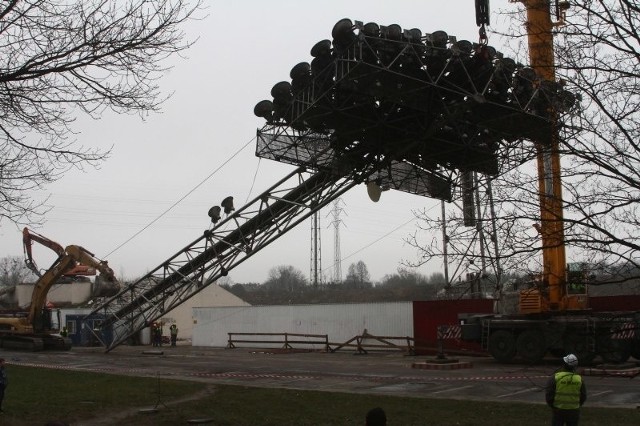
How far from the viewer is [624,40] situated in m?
7.16

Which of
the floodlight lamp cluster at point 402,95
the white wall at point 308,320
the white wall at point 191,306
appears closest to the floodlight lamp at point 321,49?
the floodlight lamp cluster at point 402,95

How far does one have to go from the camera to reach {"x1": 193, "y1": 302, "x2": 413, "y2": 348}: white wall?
35844 millimetres

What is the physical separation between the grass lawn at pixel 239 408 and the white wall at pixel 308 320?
1890cm

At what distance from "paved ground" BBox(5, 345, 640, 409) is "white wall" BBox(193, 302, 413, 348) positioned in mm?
3478

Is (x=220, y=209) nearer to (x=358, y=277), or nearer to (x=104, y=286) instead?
(x=104, y=286)

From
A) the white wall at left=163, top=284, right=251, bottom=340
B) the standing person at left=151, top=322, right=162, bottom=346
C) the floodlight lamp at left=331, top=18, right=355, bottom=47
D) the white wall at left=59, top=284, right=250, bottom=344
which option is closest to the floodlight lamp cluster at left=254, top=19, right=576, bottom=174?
the floodlight lamp at left=331, top=18, right=355, bottom=47

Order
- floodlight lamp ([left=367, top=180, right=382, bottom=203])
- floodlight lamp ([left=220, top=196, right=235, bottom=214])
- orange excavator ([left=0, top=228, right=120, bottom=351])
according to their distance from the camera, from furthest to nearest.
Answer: orange excavator ([left=0, top=228, right=120, bottom=351]) < floodlight lamp ([left=220, top=196, right=235, bottom=214]) < floodlight lamp ([left=367, top=180, right=382, bottom=203])

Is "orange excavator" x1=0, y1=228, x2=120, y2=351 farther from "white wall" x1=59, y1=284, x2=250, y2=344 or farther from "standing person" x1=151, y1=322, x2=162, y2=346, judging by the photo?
"white wall" x1=59, y1=284, x2=250, y2=344

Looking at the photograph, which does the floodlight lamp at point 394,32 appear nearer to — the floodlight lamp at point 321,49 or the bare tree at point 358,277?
the floodlight lamp at point 321,49

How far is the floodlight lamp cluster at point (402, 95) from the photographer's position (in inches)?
771

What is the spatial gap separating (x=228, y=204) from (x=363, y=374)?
1091 centimetres

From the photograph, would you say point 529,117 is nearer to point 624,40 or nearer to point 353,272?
point 624,40

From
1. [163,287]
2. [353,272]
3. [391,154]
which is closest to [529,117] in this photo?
[391,154]

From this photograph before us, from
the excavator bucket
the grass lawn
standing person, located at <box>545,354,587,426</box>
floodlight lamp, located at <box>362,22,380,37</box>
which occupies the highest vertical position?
floodlight lamp, located at <box>362,22,380,37</box>
